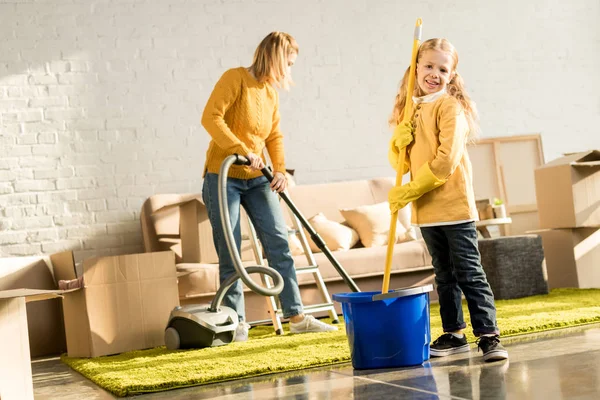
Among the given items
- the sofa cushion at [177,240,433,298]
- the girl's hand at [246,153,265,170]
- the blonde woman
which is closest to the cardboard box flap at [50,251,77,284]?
the sofa cushion at [177,240,433,298]

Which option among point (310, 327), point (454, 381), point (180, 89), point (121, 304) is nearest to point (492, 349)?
point (454, 381)

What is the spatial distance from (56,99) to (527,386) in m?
3.65

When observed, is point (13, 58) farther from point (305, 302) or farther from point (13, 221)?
point (305, 302)

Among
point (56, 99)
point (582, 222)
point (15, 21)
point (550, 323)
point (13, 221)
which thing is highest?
point (15, 21)

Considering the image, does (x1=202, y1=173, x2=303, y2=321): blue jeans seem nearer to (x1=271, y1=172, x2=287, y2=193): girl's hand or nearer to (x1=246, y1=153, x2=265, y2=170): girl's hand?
(x1=271, y1=172, x2=287, y2=193): girl's hand

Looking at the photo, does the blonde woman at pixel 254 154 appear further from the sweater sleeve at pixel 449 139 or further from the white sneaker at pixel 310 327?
the sweater sleeve at pixel 449 139

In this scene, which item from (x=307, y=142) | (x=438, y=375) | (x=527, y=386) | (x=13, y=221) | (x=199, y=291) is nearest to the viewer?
(x=527, y=386)

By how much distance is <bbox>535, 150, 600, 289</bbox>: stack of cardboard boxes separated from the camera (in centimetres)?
509

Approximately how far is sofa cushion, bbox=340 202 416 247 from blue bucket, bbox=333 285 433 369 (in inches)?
91.3

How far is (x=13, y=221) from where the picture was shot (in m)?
4.93

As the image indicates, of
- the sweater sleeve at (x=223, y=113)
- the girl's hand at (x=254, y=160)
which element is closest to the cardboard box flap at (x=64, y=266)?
the sweater sleeve at (x=223, y=113)

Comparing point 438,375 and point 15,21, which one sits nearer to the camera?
point 438,375

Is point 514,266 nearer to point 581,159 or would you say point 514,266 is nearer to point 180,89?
point 581,159

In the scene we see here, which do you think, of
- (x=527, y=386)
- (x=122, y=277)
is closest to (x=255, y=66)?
(x=122, y=277)
